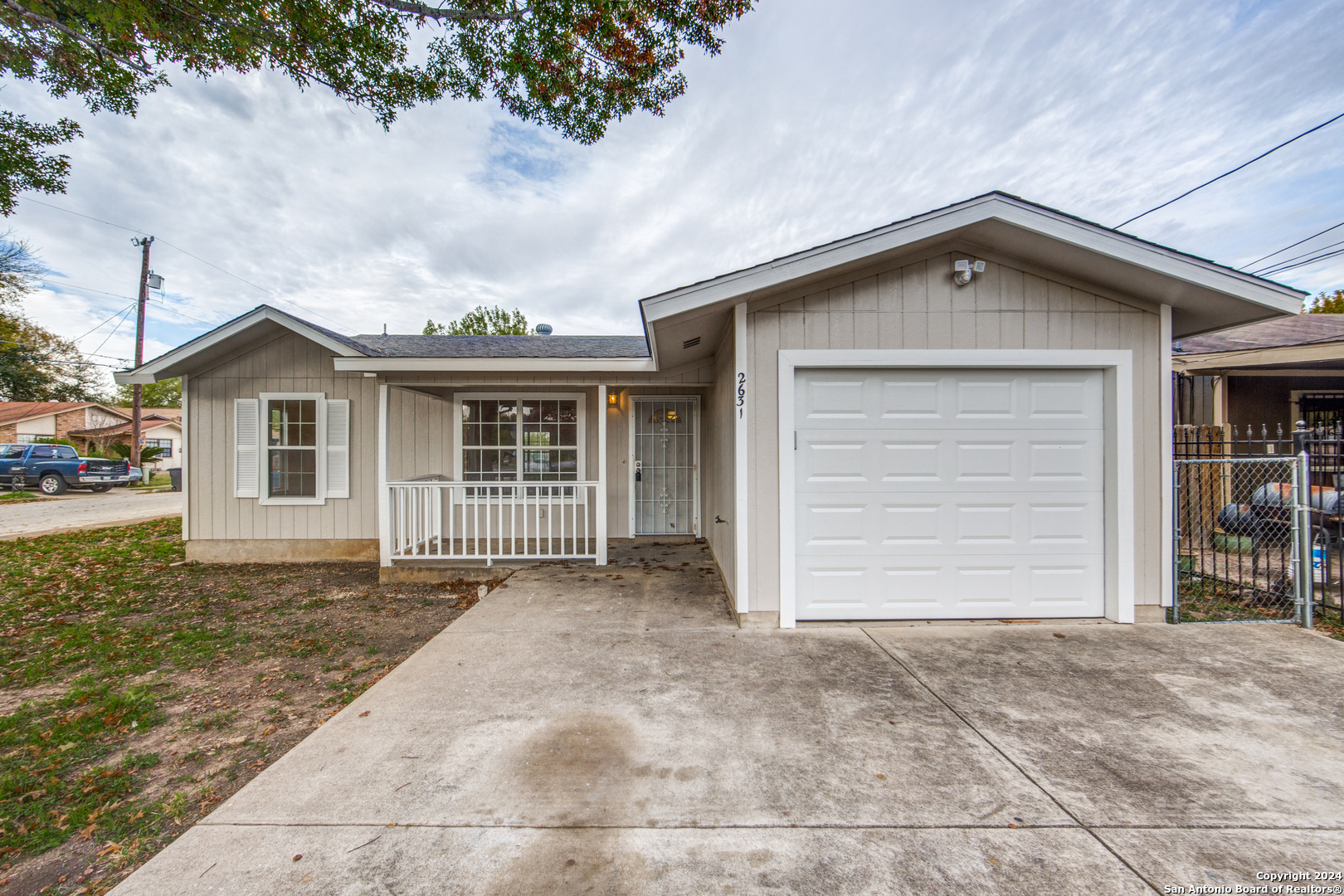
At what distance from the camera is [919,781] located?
2.09 m

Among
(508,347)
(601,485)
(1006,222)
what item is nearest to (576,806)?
(601,485)

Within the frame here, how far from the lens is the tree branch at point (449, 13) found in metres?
5.85

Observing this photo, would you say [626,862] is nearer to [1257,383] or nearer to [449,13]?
[449,13]

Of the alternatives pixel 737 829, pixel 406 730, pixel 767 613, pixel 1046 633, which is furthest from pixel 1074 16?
pixel 406 730

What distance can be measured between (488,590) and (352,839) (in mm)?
3639

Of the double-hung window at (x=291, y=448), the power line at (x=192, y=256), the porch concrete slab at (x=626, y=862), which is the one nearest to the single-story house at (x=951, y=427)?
the porch concrete slab at (x=626, y=862)

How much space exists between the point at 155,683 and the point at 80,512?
546 inches

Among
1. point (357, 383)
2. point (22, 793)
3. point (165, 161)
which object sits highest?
point (165, 161)

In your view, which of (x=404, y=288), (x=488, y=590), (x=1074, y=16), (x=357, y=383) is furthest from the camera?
(x=404, y=288)

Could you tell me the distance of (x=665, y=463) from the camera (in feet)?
24.7

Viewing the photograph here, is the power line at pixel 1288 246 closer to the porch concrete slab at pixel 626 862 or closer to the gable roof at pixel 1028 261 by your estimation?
the gable roof at pixel 1028 261

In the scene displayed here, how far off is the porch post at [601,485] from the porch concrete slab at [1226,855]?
15.1 feet

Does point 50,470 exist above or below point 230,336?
below

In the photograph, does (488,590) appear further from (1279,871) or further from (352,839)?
(1279,871)
